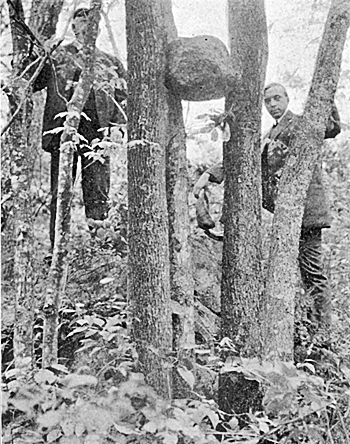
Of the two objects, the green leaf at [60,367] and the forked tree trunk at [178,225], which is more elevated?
the forked tree trunk at [178,225]

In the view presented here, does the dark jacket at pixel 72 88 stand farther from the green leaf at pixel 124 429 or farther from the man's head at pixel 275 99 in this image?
the green leaf at pixel 124 429

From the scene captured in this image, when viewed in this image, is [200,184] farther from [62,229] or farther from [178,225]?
[62,229]

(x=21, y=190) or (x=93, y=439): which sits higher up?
(x=21, y=190)

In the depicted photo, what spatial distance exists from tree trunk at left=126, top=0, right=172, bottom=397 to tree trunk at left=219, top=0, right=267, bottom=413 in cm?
21

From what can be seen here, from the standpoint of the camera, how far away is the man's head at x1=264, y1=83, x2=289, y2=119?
1.96 metres

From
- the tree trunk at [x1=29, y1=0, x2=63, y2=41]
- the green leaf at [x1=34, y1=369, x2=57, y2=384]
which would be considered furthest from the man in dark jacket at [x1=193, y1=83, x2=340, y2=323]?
the green leaf at [x1=34, y1=369, x2=57, y2=384]

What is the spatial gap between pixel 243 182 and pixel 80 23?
24.6 inches

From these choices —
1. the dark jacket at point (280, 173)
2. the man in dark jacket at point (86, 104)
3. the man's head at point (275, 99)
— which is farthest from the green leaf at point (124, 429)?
the man's head at point (275, 99)

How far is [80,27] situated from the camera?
1.86 meters

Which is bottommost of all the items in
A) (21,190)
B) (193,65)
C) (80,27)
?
(21,190)

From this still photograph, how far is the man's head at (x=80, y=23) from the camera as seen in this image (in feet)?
6.06

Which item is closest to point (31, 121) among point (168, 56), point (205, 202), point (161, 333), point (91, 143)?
point (91, 143)

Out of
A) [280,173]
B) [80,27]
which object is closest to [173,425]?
[280,173]

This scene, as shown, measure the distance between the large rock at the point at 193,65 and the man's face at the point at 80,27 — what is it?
0.23 meters
